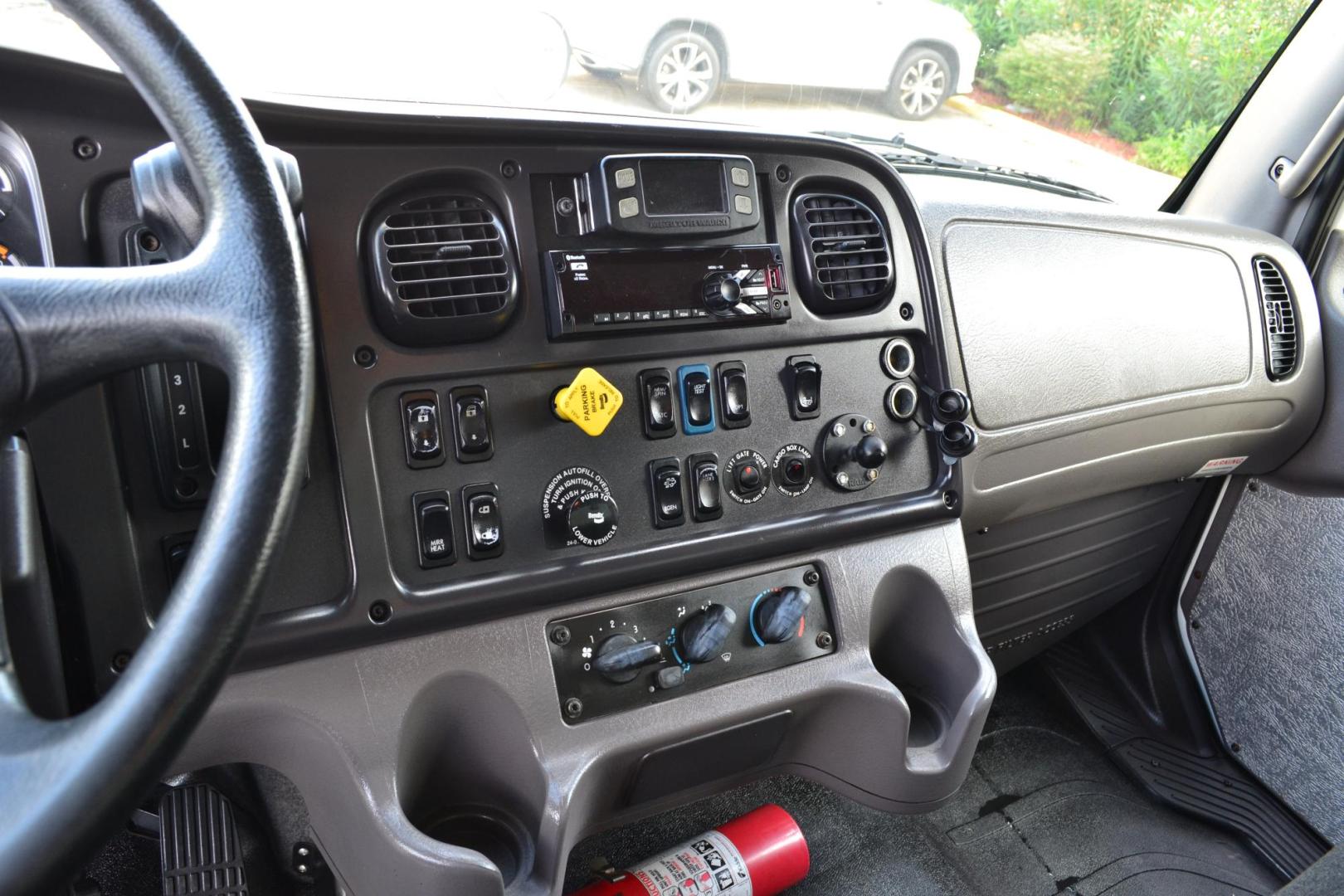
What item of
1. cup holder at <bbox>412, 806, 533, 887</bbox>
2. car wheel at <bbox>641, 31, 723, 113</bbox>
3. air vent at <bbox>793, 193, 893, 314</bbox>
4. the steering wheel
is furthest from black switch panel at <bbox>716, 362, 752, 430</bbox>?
the steering wheel

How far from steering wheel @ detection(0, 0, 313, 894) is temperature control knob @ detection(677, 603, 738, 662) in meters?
0.69

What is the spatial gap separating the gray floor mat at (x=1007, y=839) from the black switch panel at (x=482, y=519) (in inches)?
32.7

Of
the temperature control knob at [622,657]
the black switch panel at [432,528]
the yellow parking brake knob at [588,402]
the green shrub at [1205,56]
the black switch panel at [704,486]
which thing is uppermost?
the green shrub at [1205,56]

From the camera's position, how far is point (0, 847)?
52 centimetres

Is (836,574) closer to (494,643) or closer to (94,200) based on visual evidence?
(494,643)

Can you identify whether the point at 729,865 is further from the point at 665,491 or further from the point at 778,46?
the point at 778,46

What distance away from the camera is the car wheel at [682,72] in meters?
1.43

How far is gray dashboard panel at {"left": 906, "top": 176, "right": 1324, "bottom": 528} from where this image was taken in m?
1.58

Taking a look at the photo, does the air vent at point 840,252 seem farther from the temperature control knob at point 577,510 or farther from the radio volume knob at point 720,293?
the temperature control knob at point 577,510

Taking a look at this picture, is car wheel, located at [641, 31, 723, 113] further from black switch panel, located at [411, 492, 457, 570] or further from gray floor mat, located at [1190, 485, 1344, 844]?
gray floor mat, located at [1190, 485, 1344, 844]

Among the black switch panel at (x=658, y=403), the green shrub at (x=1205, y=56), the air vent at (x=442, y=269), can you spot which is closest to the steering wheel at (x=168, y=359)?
the air vent at (x=442, y=269)

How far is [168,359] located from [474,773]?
725 millimetres

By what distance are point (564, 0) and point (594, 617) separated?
0.82 meters

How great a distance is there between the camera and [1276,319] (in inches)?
81.3
